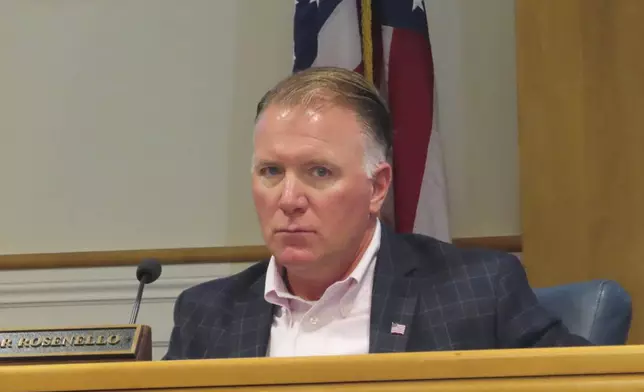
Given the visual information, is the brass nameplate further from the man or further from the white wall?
the white wall

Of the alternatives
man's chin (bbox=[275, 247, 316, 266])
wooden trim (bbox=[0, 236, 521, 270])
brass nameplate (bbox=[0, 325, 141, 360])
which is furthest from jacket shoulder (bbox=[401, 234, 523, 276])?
wooden trim (bbox=[0, 236, 521, 270])

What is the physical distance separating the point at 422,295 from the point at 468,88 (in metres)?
1.21

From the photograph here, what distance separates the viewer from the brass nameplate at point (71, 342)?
3.87ft

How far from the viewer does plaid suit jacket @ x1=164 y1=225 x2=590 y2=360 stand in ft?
4.51

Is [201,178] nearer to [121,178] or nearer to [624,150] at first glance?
[121,178]

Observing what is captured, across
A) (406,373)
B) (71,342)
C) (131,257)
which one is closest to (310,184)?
(71,342)

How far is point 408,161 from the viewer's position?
2270 mm

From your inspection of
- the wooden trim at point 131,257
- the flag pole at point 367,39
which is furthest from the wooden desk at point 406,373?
the wooden trim at point 131,257

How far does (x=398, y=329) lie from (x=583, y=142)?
892mm

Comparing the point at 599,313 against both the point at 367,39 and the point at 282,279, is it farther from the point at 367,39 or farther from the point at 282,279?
the point at 367,39

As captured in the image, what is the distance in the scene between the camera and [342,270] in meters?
1.55

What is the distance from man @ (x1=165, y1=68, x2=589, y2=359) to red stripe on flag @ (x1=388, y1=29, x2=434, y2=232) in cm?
61

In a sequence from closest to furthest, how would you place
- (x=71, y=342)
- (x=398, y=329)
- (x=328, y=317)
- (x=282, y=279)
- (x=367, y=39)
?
(x=71, y=342) → (x=398, y=329) → (x=328, y=317) → (x=282, y=279) → (x=367, y=39)

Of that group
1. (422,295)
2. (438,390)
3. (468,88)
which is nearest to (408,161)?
(468,88)
